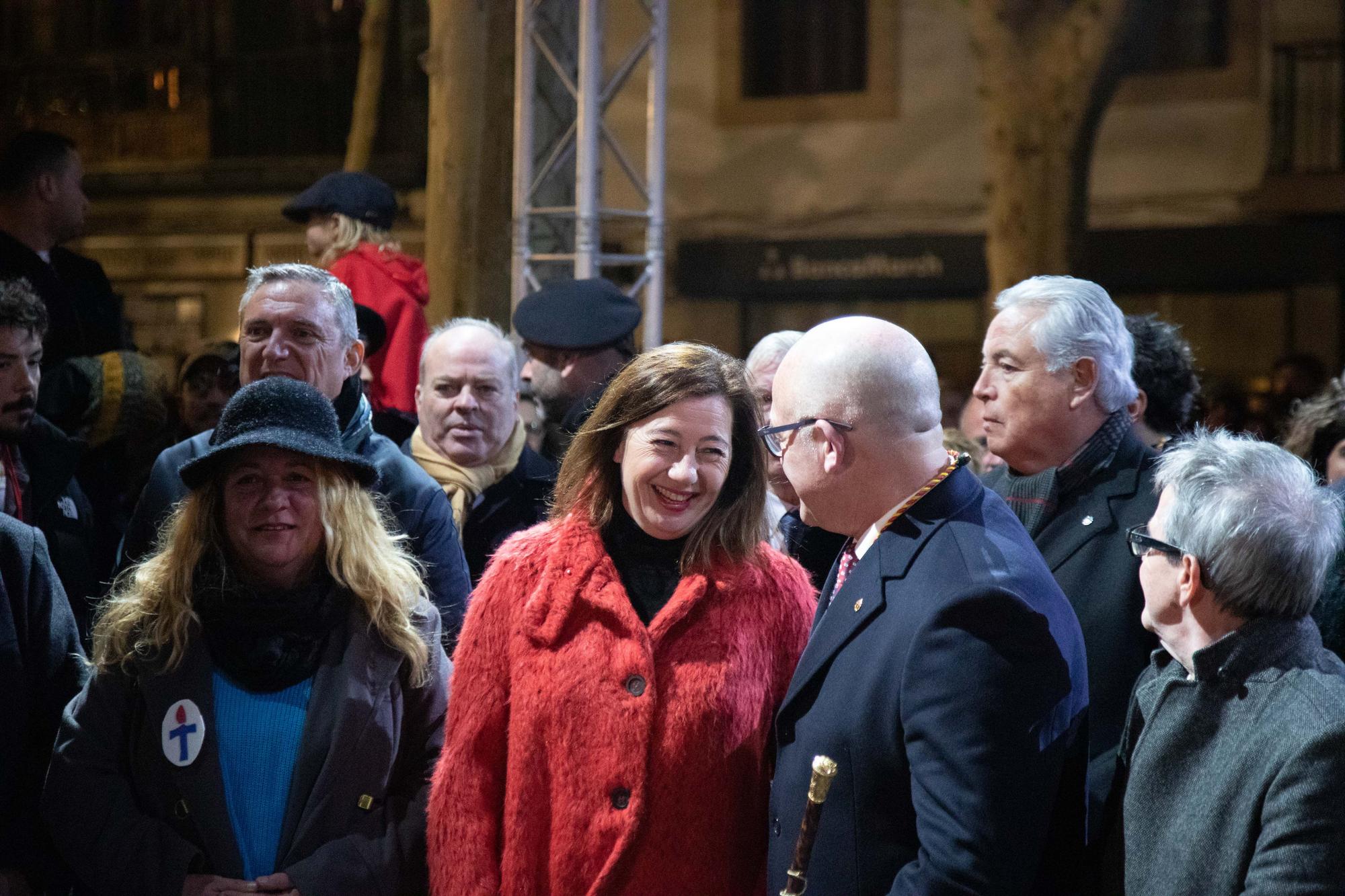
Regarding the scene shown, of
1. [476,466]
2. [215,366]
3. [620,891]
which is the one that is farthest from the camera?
[215,366]

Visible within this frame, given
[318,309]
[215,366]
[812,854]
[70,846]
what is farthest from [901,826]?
[215,366]

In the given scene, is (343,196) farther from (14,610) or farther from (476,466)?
(14,610)

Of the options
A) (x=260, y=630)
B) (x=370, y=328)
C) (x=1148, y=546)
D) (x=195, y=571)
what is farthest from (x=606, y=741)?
(x=370, y=328)

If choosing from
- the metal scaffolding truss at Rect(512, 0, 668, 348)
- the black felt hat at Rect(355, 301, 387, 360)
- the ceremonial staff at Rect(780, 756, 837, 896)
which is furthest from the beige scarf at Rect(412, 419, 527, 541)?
the metal scaffolding truss at Rect(512, 0, 668, 348)

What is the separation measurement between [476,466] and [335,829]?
6.33 ft

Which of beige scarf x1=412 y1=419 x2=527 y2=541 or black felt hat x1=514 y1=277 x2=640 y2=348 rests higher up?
black felt hat x1=514 y1=277 x2=640 y2=348

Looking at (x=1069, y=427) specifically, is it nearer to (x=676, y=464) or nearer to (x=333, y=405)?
(x=676, y=464)

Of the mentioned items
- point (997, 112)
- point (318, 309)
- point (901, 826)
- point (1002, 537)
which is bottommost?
point (901, 826)

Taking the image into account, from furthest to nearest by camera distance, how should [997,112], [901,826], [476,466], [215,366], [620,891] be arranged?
[997,112] → [215,366] → [476,466] → [620,891] → [901,826]

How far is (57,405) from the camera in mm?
5074

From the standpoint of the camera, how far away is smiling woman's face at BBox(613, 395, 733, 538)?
322cm

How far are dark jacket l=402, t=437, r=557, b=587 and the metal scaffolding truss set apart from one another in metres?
2.97

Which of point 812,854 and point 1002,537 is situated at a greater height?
point 1002,537

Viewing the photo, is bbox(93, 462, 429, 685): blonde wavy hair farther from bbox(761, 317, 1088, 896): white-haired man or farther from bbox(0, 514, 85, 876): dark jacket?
bbox(761, 317, 1088, 896): white-haired man
